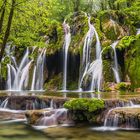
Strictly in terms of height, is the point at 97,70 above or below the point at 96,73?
above

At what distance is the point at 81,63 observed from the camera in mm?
24969

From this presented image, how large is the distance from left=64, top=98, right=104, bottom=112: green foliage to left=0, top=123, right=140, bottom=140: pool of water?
86cm

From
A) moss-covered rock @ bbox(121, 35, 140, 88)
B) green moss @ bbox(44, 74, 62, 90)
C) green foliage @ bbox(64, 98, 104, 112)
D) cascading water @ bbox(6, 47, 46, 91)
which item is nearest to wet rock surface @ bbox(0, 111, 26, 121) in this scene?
green foliage @ bbox(64, 98, 104, 112)

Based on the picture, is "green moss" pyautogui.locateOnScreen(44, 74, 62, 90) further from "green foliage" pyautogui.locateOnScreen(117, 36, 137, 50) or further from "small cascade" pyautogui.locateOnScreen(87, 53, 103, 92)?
"green foliage" pyautogui.locateOnScreen(117, 36, 137, 50)

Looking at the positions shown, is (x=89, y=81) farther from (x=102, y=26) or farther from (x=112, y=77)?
(x=102, y=26)

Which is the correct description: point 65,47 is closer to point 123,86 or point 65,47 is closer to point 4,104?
point 123,86

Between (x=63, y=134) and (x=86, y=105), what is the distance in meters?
2.36

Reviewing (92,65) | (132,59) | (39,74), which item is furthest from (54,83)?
(132,59)

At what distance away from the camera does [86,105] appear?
14.2m

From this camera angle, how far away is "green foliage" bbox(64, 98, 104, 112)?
46.2 feet

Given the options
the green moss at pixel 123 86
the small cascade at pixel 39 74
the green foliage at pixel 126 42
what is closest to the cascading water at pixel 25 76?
the small cascade at pixel 39 74

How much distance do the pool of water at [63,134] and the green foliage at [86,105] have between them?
861 mm

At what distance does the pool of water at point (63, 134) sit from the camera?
11586 millimetres

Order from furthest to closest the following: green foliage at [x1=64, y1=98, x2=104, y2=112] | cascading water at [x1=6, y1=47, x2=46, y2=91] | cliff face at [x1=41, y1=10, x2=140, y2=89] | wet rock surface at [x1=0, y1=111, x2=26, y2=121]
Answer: cascading water at [x1=6, y1=47, x2=46, y2=91] < cliff face at [x1=41, y1=10, x2=140, y2=89] < wet rock surface at [x1=0, y1=111, x2=26, y2=121] < green foliage at [x1=64, y1=98, x2=104, y2=112]
